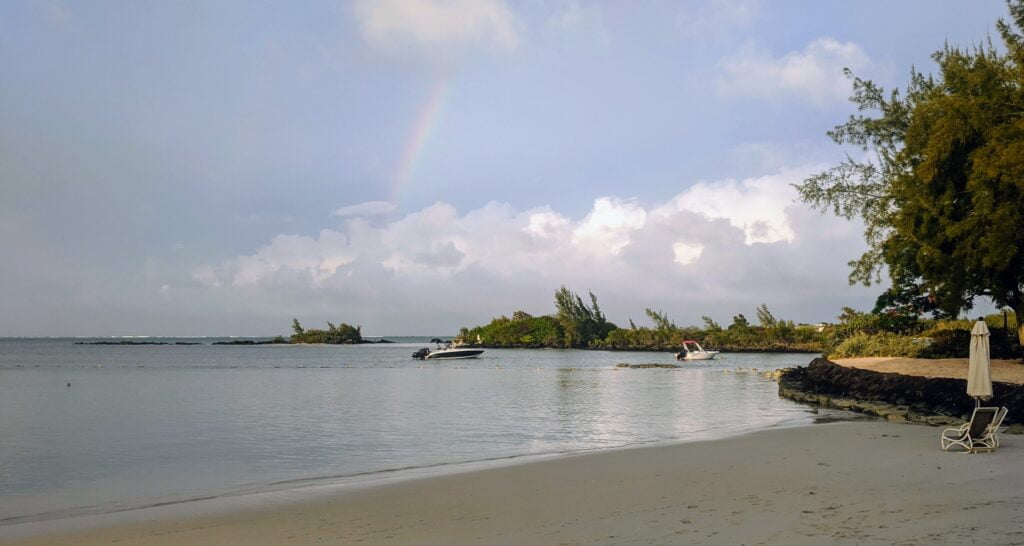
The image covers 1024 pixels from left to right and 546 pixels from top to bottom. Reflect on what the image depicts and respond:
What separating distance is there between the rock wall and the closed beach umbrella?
127 inches

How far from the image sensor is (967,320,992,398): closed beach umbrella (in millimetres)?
14328

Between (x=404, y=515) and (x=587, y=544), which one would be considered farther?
(x=404, y=515)

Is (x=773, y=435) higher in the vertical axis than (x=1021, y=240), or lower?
lower

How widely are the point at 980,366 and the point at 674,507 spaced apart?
860 cm

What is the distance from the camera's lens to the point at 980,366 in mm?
14453

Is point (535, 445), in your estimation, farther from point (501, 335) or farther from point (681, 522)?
point (501, 335)

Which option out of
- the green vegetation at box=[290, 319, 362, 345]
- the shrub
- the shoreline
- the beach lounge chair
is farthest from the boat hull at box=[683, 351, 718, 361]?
the green vegetation at box=[290, 319, 362, 345]

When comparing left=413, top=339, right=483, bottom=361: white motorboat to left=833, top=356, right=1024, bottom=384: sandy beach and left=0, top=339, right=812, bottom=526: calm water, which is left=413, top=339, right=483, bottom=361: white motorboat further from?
left=833, top=356, right=1024, bottom=384: sandy beach

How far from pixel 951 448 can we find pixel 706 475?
16.5 ft

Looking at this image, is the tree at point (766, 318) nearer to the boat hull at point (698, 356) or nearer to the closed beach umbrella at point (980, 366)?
the boat hull at point (698, 356)

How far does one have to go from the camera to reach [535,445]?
1892cm

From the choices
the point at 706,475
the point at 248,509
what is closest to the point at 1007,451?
the point at 706,475

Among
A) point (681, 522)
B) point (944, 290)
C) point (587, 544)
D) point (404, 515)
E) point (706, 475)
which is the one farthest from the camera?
point (944, 290)

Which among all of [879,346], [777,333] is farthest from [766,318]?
[879,346]
